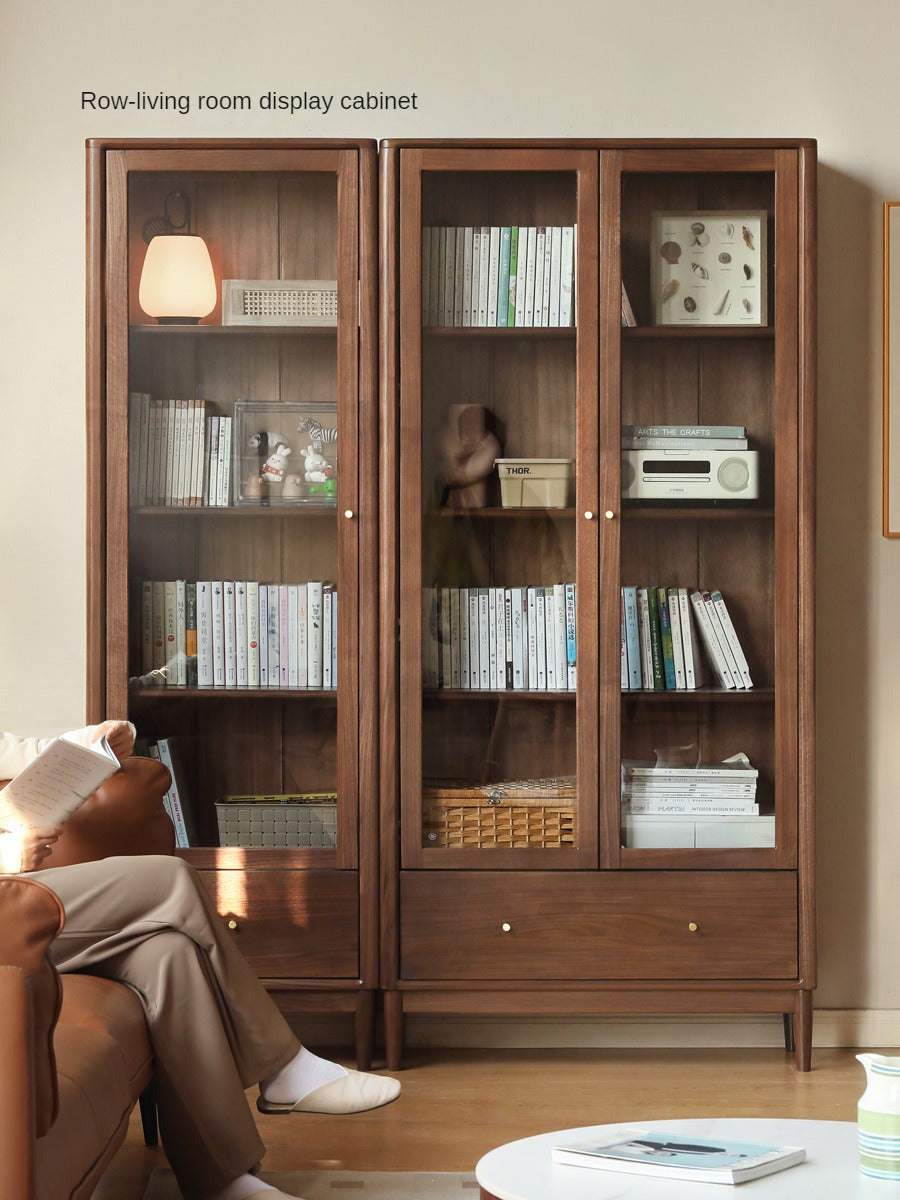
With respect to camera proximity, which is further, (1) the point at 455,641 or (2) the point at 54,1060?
(1) the point at 455,641

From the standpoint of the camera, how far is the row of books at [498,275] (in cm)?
279

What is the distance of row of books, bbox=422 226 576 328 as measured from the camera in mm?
2795

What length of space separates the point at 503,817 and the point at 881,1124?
144 cm

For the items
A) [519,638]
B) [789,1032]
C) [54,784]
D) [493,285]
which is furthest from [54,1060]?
[789,1032]

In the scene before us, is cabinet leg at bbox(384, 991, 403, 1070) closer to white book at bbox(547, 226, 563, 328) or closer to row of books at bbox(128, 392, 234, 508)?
row of books at bbox(128, 392, 234, 508)

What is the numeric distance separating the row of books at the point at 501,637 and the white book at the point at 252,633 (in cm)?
38

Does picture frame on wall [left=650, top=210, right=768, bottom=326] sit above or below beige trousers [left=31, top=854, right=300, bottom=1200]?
above

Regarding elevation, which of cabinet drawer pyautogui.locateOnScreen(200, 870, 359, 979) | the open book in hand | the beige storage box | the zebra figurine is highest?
the zebra figurine

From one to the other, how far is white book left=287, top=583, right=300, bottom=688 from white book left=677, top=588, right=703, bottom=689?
86cm

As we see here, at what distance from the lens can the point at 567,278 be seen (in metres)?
2.80

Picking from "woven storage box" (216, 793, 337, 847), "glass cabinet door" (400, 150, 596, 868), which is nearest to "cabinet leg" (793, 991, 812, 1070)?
"glass cabinet door" (400, 150, 596, 868)

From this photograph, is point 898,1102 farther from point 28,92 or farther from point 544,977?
point 28,92

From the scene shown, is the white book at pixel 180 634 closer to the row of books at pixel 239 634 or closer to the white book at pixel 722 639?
the row of books at pixel 239 634

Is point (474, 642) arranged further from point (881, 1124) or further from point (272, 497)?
point (881, 1124)
